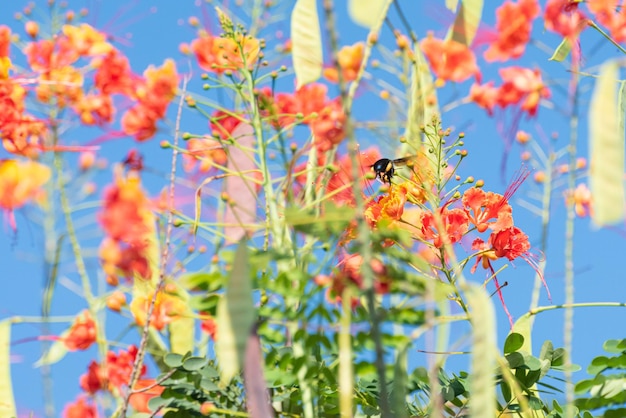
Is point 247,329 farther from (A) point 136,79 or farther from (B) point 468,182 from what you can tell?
(A) point 136,79

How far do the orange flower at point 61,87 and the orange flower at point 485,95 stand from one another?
0.74 meters

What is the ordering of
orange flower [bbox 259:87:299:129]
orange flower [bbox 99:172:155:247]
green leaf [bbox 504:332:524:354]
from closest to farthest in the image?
orange flower [bbox 99:172:155:247], green leaf [bbox 504:332:524:354], orange flower [bbox 259:87:299:129]

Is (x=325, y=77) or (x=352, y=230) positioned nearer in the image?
(x=352, y=230)

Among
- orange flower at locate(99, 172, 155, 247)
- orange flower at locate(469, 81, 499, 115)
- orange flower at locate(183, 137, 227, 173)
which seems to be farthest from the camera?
orange flower at locate(183, 137, 227, 173)

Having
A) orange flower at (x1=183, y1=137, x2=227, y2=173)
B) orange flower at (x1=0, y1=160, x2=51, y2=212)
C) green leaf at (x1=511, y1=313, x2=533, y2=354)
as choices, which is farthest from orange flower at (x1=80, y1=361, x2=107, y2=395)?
green leaf at (x1=511, y1=313, x2=533, y2=354)

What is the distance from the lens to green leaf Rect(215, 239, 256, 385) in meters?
0.68

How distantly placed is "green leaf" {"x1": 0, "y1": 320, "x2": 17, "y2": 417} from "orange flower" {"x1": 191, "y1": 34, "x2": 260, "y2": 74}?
1.81 feet

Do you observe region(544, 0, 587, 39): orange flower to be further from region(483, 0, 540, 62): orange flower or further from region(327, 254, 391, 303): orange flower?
region(327, 254, 391, 303): orange flower

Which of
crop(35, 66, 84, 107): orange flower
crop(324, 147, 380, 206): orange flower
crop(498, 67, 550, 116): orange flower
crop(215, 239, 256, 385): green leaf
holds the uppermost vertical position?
crop(35, 66, 84, 107): orange flower

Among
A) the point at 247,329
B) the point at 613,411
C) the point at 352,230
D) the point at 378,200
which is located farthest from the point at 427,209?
the point at 247,329

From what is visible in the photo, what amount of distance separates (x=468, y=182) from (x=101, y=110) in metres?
0.81

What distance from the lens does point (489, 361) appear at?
69 centimetres

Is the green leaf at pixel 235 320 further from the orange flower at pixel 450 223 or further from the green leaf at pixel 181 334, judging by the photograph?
the green leaf at pixel 181 334

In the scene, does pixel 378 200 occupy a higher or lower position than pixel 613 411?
higher
